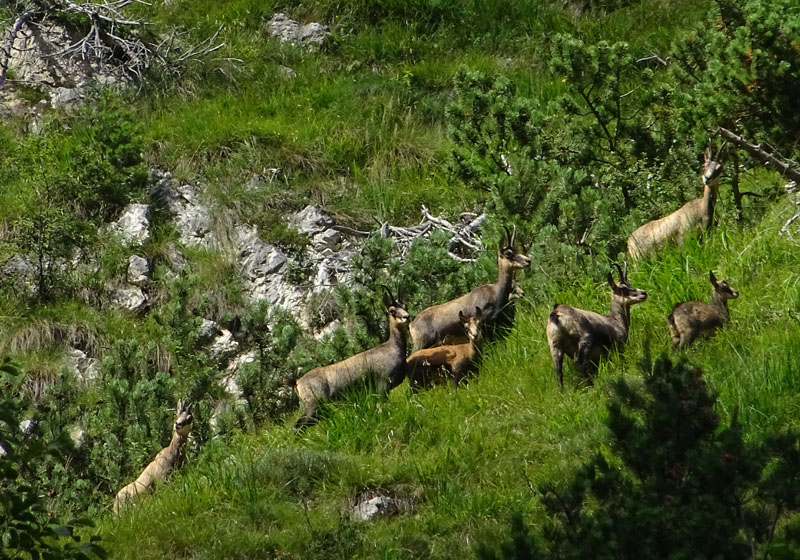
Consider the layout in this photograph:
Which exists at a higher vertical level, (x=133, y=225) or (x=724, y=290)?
(x=724, y=290)

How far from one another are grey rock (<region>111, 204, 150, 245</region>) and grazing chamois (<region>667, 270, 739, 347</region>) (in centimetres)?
784

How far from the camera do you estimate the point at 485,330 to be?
31.9 ft

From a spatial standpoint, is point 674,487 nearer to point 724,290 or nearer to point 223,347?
point 724,290

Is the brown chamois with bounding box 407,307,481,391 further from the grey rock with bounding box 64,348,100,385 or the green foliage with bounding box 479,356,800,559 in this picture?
the grey rock with bounding box 64,348,100,385

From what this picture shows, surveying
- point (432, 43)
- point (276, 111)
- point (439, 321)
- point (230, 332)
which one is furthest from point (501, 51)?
point (439, 321)

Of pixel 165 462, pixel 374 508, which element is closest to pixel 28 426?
pixel 165 462

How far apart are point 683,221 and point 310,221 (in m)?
5.70

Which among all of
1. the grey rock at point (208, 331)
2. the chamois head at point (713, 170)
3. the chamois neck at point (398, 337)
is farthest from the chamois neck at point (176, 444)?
the chamois head at point (713, 170)

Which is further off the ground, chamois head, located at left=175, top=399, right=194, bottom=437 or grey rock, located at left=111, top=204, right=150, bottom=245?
chamois head, located at left=175, top=399, right=194, bottom=437

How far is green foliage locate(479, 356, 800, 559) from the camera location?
4918mm

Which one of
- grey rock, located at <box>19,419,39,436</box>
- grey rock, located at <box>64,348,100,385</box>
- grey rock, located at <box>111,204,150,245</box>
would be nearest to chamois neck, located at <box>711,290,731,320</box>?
grey rock, located at <box>19,419,39,436</box>

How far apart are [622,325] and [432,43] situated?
8354 mm

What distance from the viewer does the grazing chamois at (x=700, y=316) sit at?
27.1 ft

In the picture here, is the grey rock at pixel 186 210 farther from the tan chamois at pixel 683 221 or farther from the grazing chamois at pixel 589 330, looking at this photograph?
the grazing chamois at pixel 589 330
